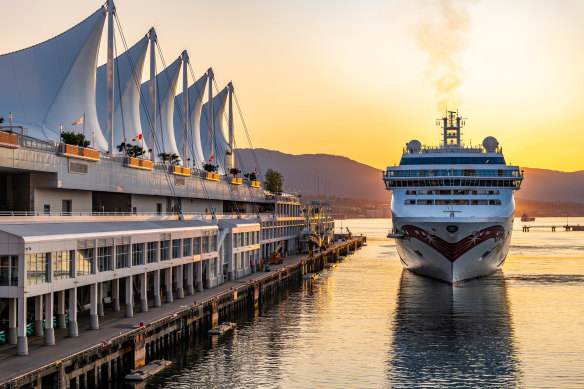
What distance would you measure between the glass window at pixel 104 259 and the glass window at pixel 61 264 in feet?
12.2

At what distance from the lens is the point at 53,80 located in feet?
244

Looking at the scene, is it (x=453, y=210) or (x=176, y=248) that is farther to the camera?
(x=453, y=210)

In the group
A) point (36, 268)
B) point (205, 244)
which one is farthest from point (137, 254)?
point (205, 244)

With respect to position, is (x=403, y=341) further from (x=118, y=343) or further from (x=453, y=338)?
(x=118, y=343)

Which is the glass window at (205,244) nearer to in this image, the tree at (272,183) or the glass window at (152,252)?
the glass window at (152,252)

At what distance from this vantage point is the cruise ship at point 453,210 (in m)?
77.8

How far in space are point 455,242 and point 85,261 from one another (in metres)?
47.8

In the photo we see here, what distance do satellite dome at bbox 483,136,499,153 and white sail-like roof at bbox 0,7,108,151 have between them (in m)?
54.4

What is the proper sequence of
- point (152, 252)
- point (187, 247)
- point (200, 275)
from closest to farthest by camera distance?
point (152, 252) → point (187, 247) → point (200, 275)

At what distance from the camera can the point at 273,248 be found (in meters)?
108

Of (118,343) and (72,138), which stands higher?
(72,138)

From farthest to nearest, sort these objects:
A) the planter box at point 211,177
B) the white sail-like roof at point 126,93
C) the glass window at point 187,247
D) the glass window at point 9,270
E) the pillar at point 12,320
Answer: the planter box at point 211,177, the white sail-like roof at point 126,93, the glass window at point 187,247, the pillar at point 12,320, the glass window at point 9,270

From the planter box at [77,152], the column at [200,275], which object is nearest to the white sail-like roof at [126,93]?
the planter box at [77,152]

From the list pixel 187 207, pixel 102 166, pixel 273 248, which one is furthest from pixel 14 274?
pixel 273 248
